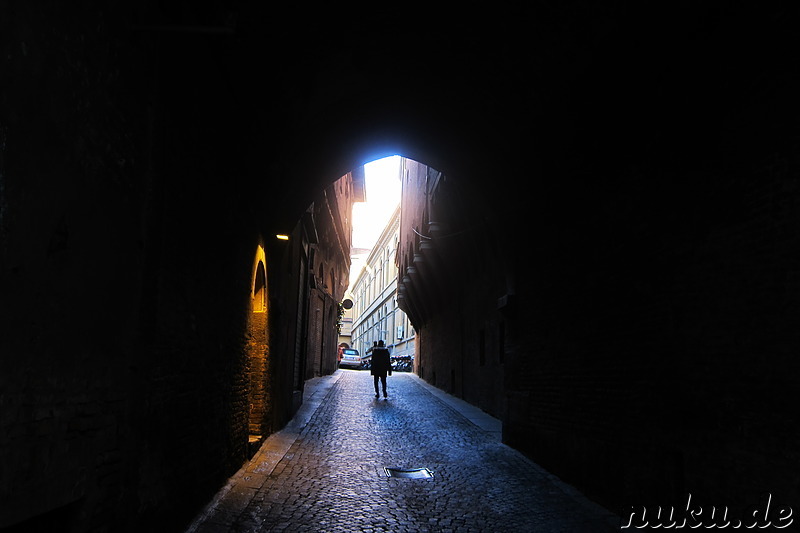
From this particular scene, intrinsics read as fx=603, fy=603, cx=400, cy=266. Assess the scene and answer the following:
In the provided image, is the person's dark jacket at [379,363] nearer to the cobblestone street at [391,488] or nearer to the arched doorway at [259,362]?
the cobblestone street at [391,488]

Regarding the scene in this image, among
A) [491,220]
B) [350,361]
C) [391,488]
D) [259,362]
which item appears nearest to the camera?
[391,488]

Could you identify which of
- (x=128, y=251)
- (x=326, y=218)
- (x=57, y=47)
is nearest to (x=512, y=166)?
(x=128, y=251)

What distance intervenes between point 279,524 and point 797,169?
196 inches

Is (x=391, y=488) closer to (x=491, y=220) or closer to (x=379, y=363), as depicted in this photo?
(x=491, y=220)

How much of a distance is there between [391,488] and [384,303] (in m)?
42.6

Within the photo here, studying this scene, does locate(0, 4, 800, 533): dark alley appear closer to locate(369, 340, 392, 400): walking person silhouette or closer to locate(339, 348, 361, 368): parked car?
locate(369, 340, 392, 400): walking person silhouette

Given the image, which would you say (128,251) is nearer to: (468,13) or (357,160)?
(468,13)

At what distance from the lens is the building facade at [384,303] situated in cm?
4188

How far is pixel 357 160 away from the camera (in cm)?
1160

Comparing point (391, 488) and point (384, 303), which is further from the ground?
point (384, 303)

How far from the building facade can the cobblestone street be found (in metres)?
25.1

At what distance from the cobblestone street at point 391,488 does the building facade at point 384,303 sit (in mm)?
25075

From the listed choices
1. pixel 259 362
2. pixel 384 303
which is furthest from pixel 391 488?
pixel 384 303

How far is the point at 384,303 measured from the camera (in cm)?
4938
